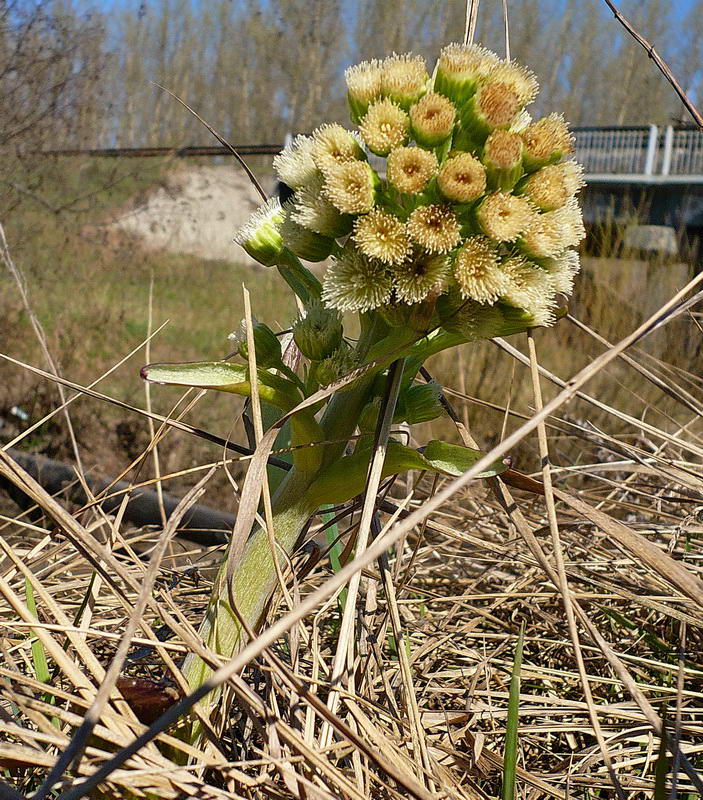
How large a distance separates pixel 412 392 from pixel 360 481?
0.12 meters

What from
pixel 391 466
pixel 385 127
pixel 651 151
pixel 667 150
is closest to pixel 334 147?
pixel 385 127

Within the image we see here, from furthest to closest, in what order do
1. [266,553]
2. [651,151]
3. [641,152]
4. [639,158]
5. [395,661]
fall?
[639,158]
[641,152]
[651,151]
[395,661]
[266,553]

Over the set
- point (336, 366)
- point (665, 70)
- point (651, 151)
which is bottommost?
point (336, 366)

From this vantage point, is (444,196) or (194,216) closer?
(444,196)

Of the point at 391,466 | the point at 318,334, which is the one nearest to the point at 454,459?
the point at 391,466

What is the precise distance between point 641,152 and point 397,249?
48.4 ft

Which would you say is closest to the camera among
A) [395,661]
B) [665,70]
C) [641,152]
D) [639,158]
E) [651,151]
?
[665,70]

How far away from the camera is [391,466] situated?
30.4 inches

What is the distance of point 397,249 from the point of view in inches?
25.9

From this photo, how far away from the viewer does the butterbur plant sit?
0.67 m

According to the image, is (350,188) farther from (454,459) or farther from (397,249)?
(454,459)

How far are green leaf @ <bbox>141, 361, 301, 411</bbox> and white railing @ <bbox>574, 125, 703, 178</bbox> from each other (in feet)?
44.4

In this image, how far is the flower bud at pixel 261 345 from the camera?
0.76 metres

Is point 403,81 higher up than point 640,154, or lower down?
lower down
